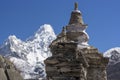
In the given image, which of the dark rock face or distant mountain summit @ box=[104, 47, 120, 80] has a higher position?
distant mountain summit @ box=[104, 47, 120, 80]

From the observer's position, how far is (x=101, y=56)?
17.2 meters

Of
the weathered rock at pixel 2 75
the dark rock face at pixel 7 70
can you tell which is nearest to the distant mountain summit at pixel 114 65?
the dark rock face at pixel 7 70

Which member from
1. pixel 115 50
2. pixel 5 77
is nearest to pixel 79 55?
pixel 5 77

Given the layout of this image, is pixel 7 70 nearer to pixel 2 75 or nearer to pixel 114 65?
pixel 2 75

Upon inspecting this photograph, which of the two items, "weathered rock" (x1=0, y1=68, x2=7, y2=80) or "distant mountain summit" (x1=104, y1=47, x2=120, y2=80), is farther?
"distant mountain summit" (x1=104, y1=47, x2=120, y2=80)

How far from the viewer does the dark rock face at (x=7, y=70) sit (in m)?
5.87

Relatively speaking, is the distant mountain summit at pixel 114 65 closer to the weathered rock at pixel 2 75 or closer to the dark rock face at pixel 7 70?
the dark rock face at pixel 7 70

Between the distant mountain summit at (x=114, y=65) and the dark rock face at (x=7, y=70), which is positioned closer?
the dark rock face at (x=7, y=70)

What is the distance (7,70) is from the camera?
5965 millimetres

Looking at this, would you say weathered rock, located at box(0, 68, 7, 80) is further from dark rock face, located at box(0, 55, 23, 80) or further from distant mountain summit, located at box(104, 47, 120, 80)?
distant mountain summit, located at box(104, 47, 120, 80)

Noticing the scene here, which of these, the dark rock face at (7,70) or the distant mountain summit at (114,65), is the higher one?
the distant mountain summit at (114,65)

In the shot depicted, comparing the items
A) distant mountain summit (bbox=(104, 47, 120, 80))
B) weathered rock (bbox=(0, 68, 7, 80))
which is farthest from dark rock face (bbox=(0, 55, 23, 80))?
distant mountain summit (bbox=(104, 47, 120, 80))

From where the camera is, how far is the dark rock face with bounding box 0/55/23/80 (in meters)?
5.87

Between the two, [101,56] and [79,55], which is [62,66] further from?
[101,56]
